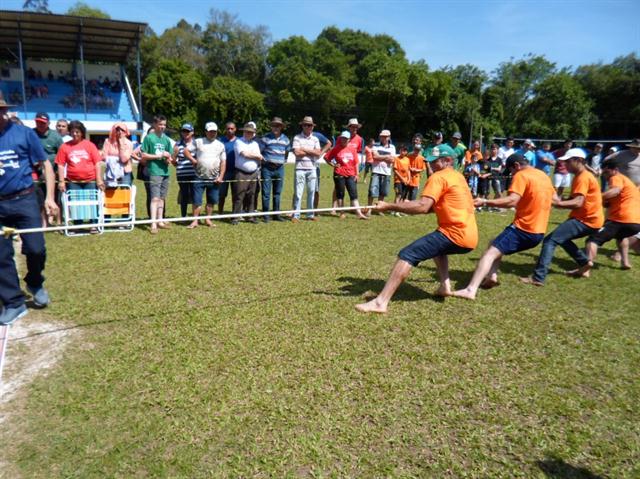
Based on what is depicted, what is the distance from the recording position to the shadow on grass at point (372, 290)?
18.3ft

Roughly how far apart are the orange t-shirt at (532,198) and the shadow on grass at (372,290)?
4.87 ft

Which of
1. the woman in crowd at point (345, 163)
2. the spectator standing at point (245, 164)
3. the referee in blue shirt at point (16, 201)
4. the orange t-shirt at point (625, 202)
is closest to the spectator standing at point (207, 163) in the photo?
the spectator standing at point (245, 164)

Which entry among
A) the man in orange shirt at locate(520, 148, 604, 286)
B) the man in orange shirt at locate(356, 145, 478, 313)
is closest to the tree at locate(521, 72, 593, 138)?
the man in orange shirt at locate(520, 148, 604, 286)

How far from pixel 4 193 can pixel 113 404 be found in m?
2.50

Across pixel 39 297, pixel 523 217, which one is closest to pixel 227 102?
pixel 39 297

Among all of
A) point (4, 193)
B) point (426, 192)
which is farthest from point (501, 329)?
point (4, 193)

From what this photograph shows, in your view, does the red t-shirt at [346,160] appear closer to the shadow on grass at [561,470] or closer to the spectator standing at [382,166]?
the spectator standing at [382,166]

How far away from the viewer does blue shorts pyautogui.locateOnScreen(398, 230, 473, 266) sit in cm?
498

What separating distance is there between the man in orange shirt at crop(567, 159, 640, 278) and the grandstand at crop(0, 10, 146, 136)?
105 ft

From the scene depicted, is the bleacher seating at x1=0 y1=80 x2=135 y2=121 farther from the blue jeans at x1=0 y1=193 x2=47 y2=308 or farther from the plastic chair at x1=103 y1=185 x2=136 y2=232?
the blue jeans at x1=0 y1=193 x2=47 y2=308

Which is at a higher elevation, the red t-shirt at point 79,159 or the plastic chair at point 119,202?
the red t-shirt at point 79,159

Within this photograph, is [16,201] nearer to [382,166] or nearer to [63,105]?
[382,166]

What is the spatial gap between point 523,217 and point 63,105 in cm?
4179

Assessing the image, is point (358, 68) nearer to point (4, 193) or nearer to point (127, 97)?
point (127, 97)
